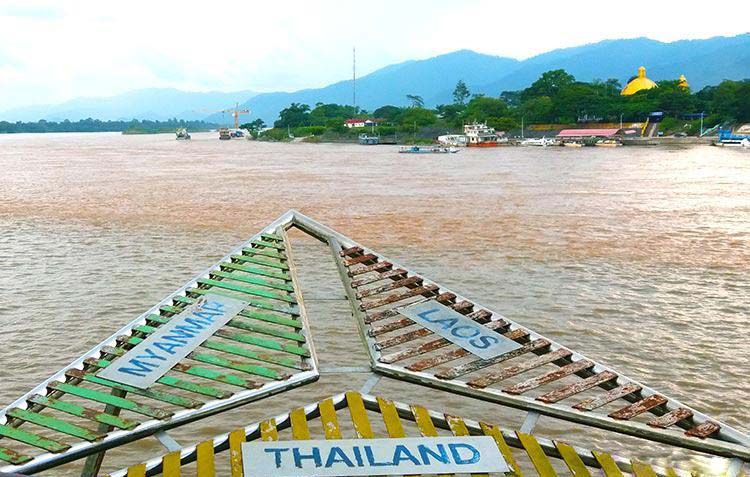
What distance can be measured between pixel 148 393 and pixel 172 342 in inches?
44.8

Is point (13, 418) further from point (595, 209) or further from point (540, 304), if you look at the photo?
point (595, 209)

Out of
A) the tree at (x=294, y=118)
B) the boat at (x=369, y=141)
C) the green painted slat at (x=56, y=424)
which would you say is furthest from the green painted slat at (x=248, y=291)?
the tree at (x=294, y=118)

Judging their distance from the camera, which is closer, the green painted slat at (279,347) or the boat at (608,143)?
the green painted slat at (279,347)

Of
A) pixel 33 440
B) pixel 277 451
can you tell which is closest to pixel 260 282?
pixel 33 440

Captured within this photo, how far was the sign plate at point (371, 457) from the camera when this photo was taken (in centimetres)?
495

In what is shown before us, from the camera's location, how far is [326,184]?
39.1 meters

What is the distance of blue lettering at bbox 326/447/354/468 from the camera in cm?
504

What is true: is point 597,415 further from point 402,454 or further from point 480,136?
point 480,136

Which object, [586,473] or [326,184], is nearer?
[586,473]

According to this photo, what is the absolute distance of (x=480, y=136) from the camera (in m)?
91.0

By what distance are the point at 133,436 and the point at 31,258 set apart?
14.4 metres

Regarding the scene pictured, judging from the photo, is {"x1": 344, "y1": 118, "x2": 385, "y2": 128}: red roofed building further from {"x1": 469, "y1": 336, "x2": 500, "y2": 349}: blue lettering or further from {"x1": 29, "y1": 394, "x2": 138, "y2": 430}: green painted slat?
{"x1": 29, "y1": 394, "x2": 138, "y2": 430}: green painted slat

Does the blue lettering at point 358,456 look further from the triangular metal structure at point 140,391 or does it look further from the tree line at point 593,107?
the tree line at point 593,107

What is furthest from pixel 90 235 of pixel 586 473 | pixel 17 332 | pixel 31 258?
pixel 586 473
